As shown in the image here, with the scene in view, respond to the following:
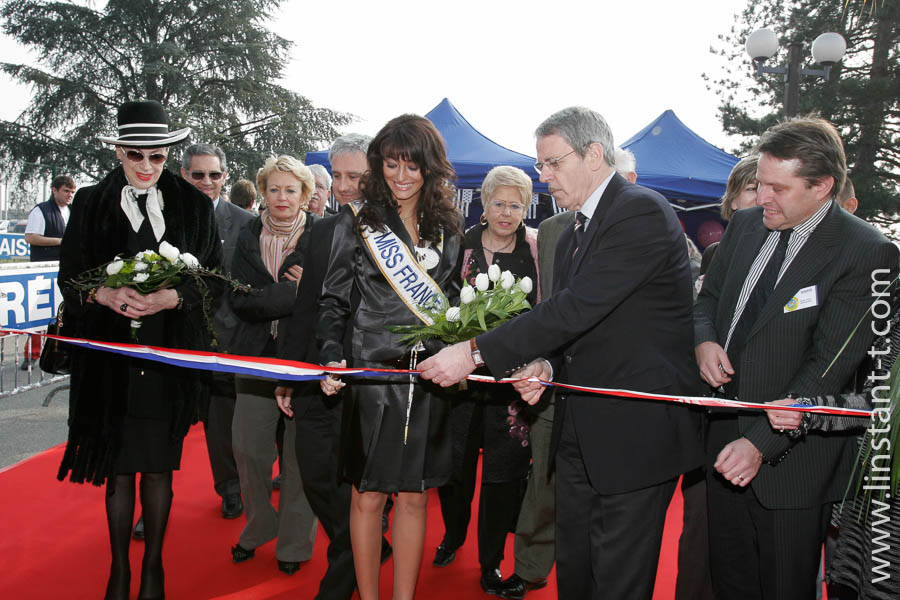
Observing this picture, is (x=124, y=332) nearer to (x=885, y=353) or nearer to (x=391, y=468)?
(x=391, y=468)

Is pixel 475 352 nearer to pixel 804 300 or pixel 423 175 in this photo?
pixel 423 175

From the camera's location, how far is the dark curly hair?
255 cm

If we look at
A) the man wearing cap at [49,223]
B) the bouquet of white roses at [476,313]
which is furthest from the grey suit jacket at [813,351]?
the man wearing cap at [49,223]

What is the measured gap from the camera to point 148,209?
9.10ft

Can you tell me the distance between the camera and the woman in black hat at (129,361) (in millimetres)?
2621

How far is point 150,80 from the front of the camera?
23.2 meters

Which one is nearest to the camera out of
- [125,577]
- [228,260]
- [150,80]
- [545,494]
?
[125,577]

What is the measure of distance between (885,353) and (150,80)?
25.6 metres

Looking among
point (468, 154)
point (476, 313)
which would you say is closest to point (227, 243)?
point (476, 313)

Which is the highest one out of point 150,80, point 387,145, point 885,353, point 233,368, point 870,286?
point 150,80

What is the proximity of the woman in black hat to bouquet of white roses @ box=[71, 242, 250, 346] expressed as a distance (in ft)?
0.14

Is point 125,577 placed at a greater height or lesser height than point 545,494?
lesser

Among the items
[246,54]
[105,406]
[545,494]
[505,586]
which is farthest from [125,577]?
[246,54]

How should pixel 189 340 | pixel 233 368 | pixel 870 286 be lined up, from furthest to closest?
pixel 189 340
pixel 233 368
pixel 870 286
